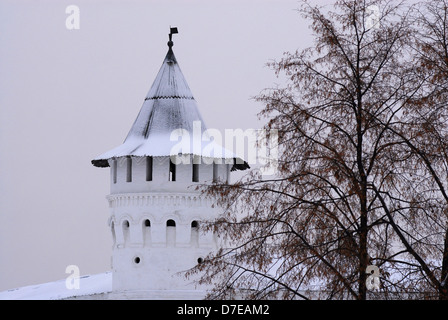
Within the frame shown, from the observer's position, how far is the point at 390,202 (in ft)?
67.3

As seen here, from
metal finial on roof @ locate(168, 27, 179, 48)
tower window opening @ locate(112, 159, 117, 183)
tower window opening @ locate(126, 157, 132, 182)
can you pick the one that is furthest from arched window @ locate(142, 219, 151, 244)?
metal finial on roof @ locate(168, 27, 179, 48)

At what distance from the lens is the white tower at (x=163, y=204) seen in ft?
134

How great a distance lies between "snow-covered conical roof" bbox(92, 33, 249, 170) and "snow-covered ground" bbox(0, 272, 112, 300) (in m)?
4.28

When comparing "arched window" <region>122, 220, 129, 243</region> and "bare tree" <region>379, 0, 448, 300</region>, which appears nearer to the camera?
"bare tree" <region>379, 0, 448, 300</region>

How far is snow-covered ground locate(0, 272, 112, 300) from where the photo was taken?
141 ft

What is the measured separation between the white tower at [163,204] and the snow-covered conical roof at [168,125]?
3 cm

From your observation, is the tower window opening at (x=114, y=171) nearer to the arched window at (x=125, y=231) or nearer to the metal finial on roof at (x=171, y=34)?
the arched window at (x=125, y=231)

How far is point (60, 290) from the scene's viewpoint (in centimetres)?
4472

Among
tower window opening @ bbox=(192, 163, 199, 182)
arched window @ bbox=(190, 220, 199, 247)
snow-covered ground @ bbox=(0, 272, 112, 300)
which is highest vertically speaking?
tower window opening @ bbox=(192, 163, 199, 182)

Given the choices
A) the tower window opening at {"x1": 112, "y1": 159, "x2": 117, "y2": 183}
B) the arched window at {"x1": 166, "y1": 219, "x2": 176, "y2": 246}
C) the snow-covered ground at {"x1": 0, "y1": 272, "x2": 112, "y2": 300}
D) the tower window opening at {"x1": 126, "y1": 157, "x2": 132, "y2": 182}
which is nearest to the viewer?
the arched window at {"x1": 166, "y1": 219, "x2": 176, "y2": 246}

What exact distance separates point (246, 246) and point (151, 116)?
861 inches

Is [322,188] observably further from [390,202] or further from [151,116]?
[151,116]

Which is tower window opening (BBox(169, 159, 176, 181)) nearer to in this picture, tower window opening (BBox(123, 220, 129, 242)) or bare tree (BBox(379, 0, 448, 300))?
tower window opening (BBox(123, 220, 129, 242))
